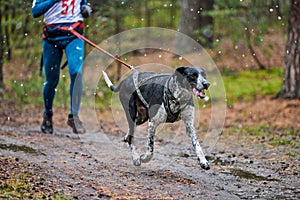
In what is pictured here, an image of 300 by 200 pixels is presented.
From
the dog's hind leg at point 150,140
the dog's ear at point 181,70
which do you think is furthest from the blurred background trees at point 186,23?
the dog's hind leg at point 150,140

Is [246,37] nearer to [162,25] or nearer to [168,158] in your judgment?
[162,25]

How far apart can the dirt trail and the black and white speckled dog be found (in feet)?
1.20

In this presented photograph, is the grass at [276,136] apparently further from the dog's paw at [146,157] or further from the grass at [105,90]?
the grass at [105,90]

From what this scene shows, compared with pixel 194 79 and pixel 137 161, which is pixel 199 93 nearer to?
pixel 194 79

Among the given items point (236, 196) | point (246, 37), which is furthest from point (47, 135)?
point (246, 37)

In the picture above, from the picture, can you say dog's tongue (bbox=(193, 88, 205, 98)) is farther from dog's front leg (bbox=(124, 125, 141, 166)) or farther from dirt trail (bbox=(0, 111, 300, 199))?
dog's front leg (bbox=(124, 125, 141, 166))

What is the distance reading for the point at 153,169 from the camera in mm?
5887

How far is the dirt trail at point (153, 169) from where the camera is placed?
488 cm

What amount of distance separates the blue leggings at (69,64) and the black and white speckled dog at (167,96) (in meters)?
1.41

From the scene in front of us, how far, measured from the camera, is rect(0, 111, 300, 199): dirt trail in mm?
4875

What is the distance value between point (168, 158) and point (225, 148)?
1258 mm

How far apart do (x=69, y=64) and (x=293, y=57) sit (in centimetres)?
501

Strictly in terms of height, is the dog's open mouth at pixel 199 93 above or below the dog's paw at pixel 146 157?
above

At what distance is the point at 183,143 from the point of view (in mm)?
8078
